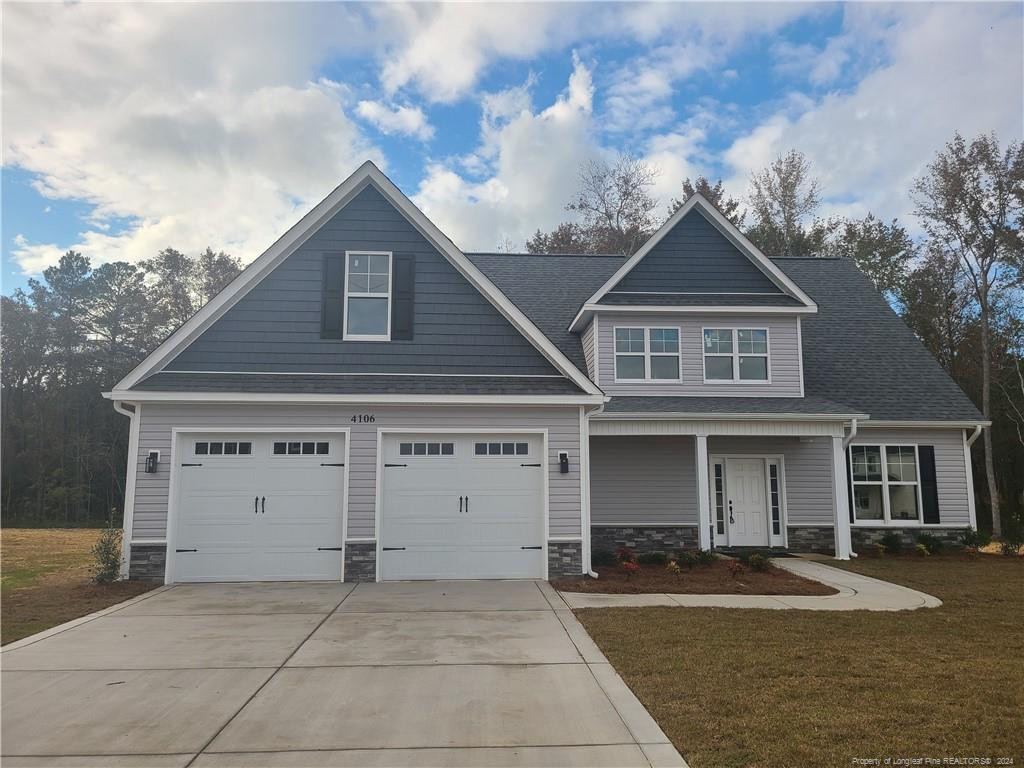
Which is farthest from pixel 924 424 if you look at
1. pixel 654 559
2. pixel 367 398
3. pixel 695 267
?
pixel 367 398

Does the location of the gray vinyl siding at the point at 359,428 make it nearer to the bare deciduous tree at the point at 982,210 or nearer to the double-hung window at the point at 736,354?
the double-hung window at the point at 736,354

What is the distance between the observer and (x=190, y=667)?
6.04m

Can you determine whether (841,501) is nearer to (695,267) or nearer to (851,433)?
(851,433)

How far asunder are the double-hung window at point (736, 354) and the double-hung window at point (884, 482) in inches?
122

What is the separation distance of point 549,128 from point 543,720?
19668 millimetres

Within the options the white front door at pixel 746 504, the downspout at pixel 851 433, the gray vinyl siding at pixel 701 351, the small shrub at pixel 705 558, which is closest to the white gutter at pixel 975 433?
the downspout at pixel 851 433

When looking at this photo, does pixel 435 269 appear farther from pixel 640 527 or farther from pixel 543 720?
pixel 543 720

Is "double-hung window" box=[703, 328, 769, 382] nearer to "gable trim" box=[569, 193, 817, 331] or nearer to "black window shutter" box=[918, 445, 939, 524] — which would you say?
"gable trim" box=[569, 193, 817, 331]

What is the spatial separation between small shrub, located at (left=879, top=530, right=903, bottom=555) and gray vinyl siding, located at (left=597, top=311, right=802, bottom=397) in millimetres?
3728

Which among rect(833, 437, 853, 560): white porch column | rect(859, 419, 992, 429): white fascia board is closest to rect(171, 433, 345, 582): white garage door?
rect(833, 437, 853, 560): white porch column

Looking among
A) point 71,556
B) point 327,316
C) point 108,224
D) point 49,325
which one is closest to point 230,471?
point 327,316

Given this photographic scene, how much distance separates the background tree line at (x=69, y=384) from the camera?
3181 cm

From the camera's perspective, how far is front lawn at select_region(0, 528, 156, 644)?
26.0 ft

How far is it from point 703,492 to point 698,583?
307 centimetres
